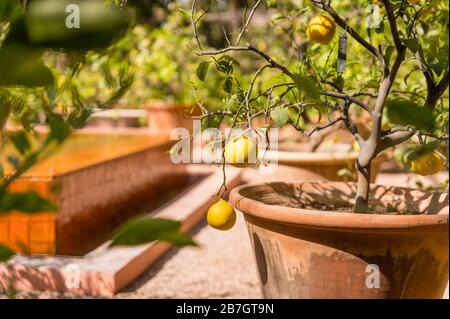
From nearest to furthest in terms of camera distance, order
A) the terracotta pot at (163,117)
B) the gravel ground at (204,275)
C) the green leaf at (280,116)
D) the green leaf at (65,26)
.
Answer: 1. the green leaf at (65,26)
2. the green leaf at (280,116)
3. the gravel ground at (204,275)
4. the terracotta pot at (163,117)

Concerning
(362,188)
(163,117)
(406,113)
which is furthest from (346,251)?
(163,117)

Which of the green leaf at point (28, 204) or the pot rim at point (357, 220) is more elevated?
the green leaf at point (28, 204)

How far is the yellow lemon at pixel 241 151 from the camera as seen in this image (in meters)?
1.17

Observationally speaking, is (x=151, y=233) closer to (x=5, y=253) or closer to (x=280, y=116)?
(x=5, y=253)

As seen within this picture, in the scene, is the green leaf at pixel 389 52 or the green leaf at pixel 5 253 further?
the green leaf at pixel 389 52

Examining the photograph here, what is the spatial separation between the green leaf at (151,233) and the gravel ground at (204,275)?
2.23 m

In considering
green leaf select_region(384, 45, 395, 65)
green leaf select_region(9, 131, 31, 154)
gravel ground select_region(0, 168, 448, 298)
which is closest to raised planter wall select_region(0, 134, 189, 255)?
gravel ground select_region(0, 168, 448, 298)

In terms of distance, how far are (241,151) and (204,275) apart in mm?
1758

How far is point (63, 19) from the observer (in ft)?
0.82

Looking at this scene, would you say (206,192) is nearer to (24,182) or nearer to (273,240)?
(24,182)

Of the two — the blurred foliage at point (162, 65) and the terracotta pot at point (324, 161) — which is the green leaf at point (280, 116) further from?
the blurred foliage at point (162, 65)

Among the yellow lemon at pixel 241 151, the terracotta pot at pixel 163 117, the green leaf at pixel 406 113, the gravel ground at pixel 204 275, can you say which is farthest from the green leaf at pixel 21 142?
the terracotta pot at pixel 163 117

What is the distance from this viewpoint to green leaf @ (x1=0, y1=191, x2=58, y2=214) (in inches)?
11.9

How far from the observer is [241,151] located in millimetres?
1172
